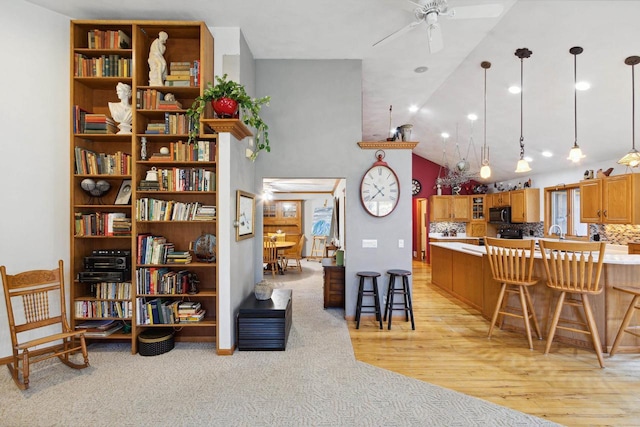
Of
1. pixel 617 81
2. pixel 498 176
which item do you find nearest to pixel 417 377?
pixel 617 81

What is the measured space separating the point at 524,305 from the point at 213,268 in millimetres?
3396

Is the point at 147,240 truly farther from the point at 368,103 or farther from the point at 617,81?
the point at 617,81

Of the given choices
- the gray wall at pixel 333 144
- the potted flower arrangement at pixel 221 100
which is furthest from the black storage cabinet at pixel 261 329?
the potted flower arrangement at pixel 221 100

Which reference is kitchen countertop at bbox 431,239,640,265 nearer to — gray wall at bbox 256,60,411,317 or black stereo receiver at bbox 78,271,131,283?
gray wall at bbox 256,60,411,317

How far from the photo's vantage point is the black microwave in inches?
304

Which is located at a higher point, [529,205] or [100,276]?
[529,205]

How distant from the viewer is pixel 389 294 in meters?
3.84

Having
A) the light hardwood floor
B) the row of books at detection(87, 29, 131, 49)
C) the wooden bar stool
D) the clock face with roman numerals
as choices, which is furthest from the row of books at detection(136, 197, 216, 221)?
the wooden bar stool

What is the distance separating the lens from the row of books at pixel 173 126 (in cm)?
309

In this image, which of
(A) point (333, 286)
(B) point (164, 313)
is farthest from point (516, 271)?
(B) point (164, 313)

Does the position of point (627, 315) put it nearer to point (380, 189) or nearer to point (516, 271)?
point (516, 271)

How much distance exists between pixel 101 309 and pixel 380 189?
3.41m

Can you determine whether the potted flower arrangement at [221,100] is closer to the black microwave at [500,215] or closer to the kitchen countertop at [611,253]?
the kitchen countertop at [611,253]

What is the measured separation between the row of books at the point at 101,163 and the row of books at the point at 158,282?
104 cm
